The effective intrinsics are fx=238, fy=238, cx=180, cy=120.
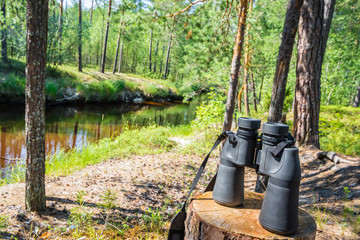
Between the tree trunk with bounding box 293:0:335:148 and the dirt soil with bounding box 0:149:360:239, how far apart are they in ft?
1.52

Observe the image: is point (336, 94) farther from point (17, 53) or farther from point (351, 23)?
point (17, 53)

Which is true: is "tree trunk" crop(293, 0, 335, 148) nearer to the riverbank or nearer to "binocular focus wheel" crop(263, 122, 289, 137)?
"binocular focus wheel" crop(263, 122, 289, 137)

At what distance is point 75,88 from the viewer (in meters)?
17.0

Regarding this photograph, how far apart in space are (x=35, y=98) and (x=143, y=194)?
2346mm

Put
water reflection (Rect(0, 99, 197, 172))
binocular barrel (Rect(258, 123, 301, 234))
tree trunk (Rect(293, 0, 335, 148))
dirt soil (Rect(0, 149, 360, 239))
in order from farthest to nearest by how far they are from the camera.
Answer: water reflection (Rect(0, 99, 197, 172))
tree trunk (Rect(293, 0, 335, 148))
dirt soil (Rect(0, 149, 360, 239))
binocular barrel (Rect(258, 123, 301, 234))

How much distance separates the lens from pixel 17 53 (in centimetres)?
1597

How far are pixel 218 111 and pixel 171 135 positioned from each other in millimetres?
2128

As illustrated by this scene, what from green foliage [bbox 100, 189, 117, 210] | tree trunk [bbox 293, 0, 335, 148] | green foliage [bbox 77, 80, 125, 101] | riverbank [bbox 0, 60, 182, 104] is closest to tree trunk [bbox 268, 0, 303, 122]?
tree trunk [bbox 293, 0, 335, 148]

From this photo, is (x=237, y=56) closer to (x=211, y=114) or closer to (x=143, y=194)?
(x=211, y=114)

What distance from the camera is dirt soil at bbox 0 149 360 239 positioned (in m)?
2.80

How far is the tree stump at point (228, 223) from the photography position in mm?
1361

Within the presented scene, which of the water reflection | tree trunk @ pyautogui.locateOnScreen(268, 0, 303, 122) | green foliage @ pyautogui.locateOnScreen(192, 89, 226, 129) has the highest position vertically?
tree trunk @ pyautogui.locateOnScreen(268, 0, 303, 122)

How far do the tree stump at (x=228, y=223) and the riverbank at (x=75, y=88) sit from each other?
51.5 feet

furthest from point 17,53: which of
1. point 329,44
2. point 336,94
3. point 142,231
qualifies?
point 336,94
